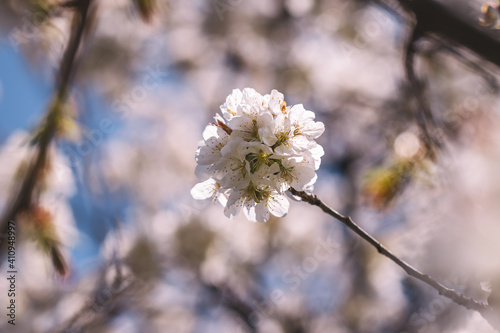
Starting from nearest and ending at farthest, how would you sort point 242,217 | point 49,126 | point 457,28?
point 457,28 < point 49,126 < point 242,217

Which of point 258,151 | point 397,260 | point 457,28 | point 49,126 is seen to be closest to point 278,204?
point 258,151

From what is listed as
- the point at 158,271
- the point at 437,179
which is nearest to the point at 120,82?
the point at 158,271

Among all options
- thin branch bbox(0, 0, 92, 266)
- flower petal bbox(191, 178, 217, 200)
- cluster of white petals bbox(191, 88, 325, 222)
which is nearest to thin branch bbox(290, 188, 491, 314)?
cluster of white petals bbox(191, 88, 325, 222)

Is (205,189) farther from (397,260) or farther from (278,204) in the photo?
(397,260)

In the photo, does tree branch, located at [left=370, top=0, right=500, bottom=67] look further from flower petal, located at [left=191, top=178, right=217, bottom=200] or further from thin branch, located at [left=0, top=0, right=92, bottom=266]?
thin branch, located at [left=0, top=0, right=92, bottom=266]

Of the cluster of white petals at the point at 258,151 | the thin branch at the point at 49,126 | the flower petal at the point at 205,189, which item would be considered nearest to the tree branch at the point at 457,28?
the cluster of white petals at the point at 258,151

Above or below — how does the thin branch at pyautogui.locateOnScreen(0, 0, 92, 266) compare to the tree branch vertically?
below
